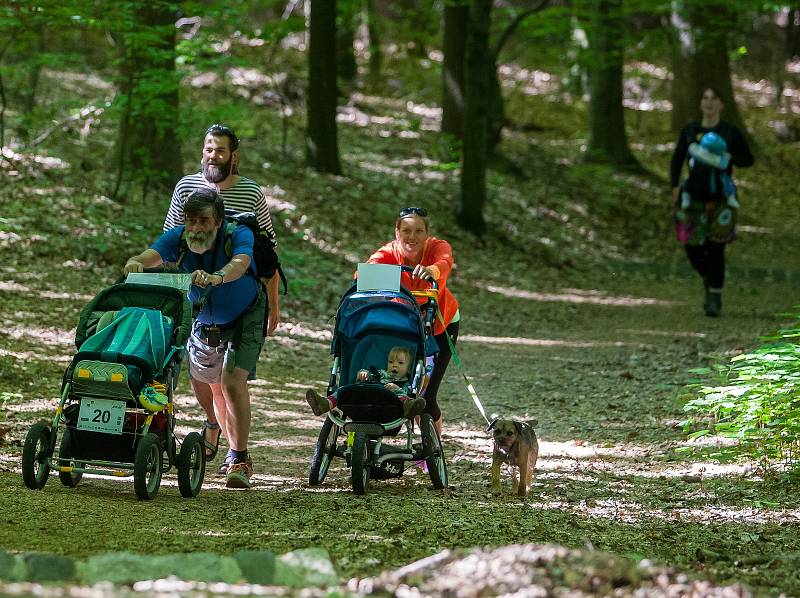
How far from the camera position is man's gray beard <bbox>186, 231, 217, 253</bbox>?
6.25 meters

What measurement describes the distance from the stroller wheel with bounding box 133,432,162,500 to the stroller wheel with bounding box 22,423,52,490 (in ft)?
1.70

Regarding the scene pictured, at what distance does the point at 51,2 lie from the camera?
37.2ft

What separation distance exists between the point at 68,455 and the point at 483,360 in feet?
A: 21.9

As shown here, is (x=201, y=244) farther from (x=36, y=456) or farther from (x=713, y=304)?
(x=713, y=304)

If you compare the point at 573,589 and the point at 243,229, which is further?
the point at 243,229

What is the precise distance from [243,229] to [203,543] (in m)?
2.22

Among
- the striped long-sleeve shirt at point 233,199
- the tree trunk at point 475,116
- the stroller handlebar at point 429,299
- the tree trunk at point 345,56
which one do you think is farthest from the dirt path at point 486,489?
the tree trunk at point 345,56

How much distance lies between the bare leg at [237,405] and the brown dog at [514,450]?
1524mm

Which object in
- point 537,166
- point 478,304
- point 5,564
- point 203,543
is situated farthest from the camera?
point 537,166

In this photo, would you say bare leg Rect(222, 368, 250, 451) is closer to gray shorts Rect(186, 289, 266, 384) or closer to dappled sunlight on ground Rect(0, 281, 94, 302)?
gray shorts Rect(186, 289, 266, 384)

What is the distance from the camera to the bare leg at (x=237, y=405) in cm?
649

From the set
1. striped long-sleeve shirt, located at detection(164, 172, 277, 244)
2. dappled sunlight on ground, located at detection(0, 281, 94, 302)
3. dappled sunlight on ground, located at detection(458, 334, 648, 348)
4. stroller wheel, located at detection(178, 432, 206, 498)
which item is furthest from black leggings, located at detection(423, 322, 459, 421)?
dappled sunlight on ground, located at detection(458, 334, 648, 348)

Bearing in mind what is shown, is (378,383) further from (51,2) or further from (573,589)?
(51,2)

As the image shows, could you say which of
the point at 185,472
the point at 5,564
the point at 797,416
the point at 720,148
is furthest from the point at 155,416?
the point at 720,148
